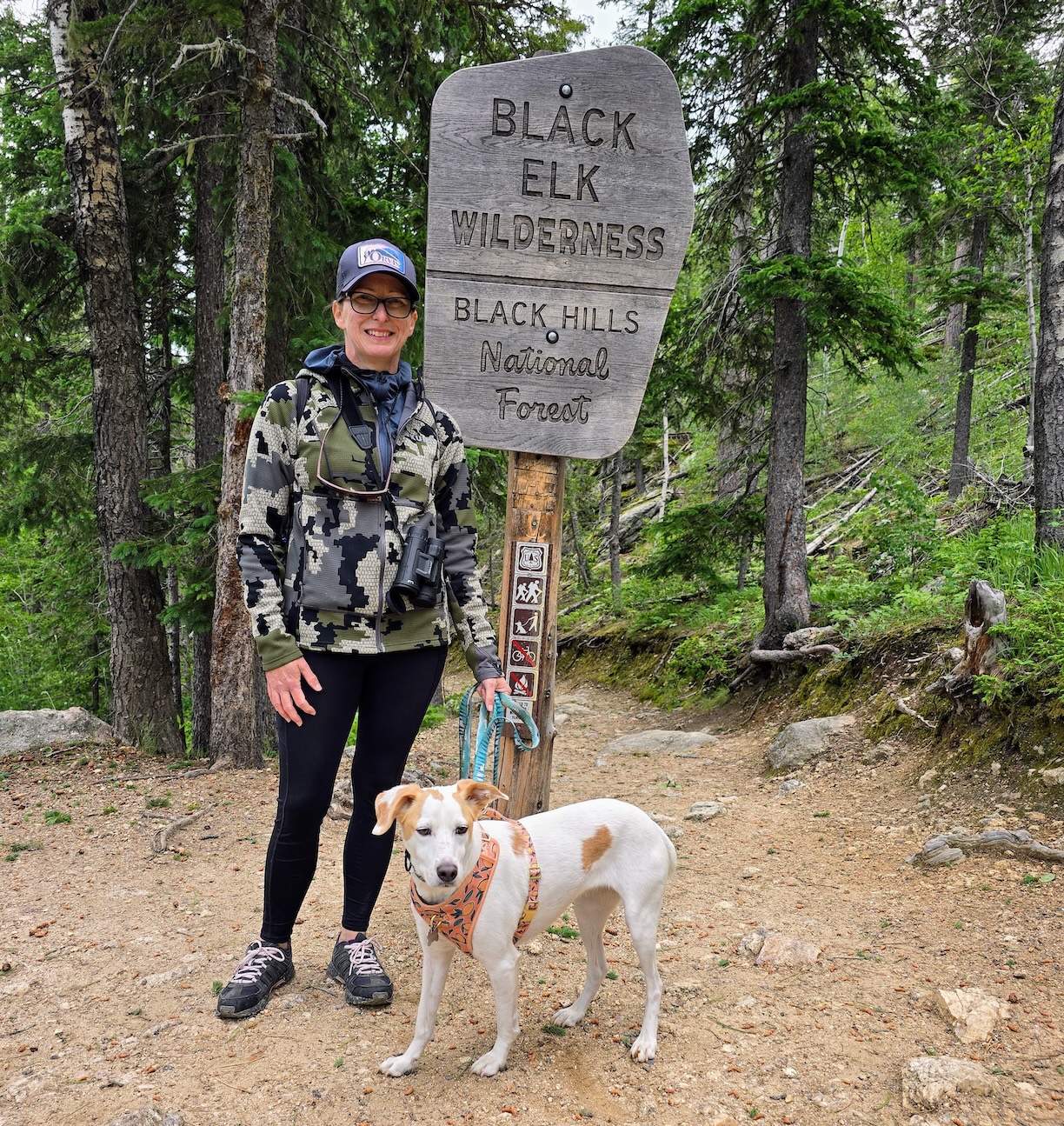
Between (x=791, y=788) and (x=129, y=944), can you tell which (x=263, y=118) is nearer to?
(x=129, y=944)

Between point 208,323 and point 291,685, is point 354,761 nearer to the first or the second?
point 291,685

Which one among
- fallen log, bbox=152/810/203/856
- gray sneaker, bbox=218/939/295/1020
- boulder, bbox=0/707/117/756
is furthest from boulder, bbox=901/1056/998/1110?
boulder, bbox=0/707/117/756

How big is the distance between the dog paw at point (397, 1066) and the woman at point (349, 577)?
38 centimetres

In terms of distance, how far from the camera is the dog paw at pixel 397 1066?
2906 mm

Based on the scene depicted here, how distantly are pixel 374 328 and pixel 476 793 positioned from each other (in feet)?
5.82

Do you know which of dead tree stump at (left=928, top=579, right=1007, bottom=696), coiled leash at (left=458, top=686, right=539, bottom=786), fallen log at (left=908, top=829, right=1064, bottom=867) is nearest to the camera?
coiled leash at (left=458, top=686, right=539, bottom=786)

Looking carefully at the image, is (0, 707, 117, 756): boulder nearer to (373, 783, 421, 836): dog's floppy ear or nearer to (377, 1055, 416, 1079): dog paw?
(377, 1055, 416, 1079): dog paw

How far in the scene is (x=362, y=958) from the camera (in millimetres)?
3412

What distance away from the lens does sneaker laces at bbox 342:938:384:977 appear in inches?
132

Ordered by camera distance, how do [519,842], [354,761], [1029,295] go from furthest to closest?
[1029,295] < [354,761] < [519,842]

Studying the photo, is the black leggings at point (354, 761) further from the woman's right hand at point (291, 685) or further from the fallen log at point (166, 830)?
the fallen log at point (166, 830)

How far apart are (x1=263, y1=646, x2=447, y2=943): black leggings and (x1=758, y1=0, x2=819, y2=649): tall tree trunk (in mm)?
6499

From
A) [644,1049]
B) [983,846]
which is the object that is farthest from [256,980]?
[983,846]

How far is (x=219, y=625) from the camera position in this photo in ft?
24.0
